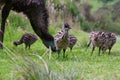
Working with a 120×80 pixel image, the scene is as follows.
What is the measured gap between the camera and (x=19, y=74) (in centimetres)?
709

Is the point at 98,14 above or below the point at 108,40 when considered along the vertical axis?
below

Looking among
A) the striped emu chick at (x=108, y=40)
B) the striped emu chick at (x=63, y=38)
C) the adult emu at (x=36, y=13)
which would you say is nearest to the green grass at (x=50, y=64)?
the striped emu chick at (x=108, y=40)

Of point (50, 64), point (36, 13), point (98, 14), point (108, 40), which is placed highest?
point (50, 64)

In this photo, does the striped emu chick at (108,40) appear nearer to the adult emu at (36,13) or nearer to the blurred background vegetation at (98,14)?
the adult emu at (36,13)

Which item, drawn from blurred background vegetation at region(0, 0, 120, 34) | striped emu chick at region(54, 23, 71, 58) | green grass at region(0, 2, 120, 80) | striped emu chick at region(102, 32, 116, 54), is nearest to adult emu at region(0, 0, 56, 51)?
green grass at region(0, 2, 120, 80)

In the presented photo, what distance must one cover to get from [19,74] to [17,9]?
4.90 metres

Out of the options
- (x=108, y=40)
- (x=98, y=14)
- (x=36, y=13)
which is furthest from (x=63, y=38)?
(x=98, y=14)

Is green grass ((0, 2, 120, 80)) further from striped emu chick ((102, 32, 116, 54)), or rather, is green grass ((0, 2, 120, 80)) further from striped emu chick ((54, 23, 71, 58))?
striped emu chick ((54, 23, 71, 58))

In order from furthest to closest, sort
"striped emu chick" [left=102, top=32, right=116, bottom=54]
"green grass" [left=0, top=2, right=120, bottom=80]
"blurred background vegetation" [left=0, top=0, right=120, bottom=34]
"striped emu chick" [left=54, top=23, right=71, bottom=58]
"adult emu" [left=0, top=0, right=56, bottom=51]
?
"blurred background vegetation" [left=0, top=0, right=120, bottom=34] → "striped emu chick" [left=102, top=32, right=116, bottom=54] → "adult emu" [left=0, top=0, right=56, bottom=51] → "striped emu chick" [left=54, top=23, right=71, bottom=58] → "green grass" [left=0, top=2, right=120, bottom=80]

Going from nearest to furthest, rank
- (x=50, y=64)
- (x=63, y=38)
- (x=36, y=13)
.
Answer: (x=50, y=64)
(x=63, y=38)
(x=36, y=13)

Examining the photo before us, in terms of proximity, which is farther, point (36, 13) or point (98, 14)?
point (98, 14)

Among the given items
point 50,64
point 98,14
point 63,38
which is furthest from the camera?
point 98,14

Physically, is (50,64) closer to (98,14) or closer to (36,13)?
(36,13)

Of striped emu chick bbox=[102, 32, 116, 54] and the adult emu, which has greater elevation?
the adult emu
